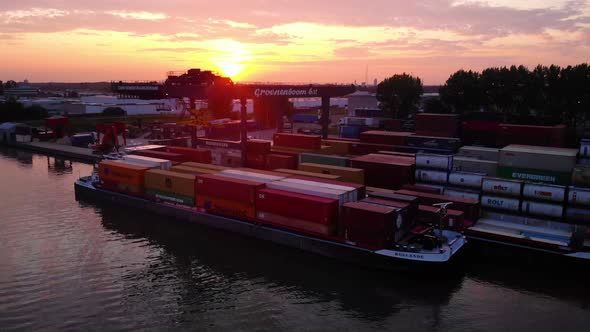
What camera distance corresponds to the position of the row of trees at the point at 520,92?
67.2 meters

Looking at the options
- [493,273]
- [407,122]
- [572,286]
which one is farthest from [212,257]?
[407,122]

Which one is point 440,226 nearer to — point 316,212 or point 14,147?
point 316,212

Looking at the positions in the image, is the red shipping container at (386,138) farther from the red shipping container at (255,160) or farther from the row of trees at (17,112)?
the row of trees at (17,112)

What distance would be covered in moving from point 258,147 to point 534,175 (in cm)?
2577

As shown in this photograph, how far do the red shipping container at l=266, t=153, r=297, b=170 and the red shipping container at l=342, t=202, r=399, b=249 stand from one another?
1530 centimetres

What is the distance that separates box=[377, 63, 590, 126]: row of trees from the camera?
67.2 meters

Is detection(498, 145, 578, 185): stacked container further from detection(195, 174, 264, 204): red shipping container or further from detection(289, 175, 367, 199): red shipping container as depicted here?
detection(195, 174, 264, 204): red shipping container

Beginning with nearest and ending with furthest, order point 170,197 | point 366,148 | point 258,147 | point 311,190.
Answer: point 311,190, point 170,197, point 258,147, point 366,148

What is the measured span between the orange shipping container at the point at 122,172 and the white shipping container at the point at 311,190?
1396cm

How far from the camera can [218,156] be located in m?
49.5

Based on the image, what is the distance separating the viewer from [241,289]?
79.1 ft

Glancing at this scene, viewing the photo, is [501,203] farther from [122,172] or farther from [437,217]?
[122,172]

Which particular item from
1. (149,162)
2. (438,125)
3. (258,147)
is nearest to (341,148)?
(258,147)

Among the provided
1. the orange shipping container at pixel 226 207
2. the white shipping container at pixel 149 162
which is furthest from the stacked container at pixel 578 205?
the white shipping container at pixel 149 162
